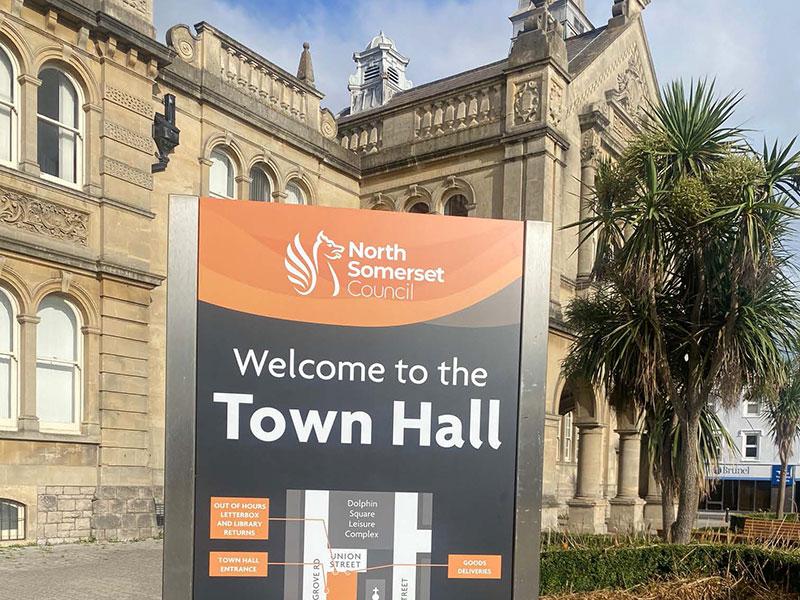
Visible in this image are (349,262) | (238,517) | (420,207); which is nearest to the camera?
(238,517)

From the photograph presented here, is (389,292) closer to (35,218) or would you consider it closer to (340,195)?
(35,218)

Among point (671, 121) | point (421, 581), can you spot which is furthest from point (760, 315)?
point (421, 581)

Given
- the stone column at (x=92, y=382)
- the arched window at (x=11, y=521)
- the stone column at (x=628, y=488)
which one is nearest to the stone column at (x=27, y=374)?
the stone column at (x=92, y=382)

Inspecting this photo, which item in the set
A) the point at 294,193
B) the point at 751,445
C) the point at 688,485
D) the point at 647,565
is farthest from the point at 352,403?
the point at 751,445

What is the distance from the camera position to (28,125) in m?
11.2

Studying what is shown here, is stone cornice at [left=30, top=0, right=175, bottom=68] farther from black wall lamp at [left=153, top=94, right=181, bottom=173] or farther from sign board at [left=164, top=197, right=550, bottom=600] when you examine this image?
sign board at [left=164, top=197, right=550, bottom=600]

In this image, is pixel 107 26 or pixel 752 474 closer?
pixel 107 26

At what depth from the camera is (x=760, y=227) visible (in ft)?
29.2

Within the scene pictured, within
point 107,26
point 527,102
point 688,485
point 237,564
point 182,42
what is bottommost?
point 688,485

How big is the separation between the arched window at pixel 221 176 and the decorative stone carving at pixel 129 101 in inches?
95.4

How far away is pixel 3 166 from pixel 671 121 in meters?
9.81

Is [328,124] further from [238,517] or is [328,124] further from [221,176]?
[238,517]

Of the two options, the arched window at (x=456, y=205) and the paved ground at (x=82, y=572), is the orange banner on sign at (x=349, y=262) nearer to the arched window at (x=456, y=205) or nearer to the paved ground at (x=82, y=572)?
the paved ground at (x=82, y=572)

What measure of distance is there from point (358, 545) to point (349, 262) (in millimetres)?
1093
